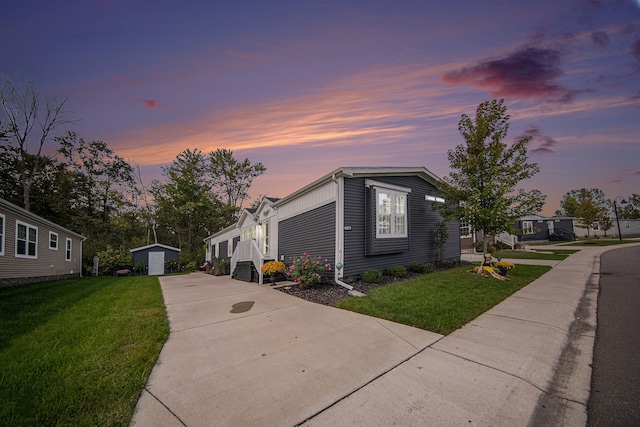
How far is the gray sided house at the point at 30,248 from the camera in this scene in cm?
1016

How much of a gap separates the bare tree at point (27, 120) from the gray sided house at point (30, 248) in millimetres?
11789

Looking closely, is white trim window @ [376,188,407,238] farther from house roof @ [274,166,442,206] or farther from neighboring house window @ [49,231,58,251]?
neighboring house window @ [49,231,58,251]

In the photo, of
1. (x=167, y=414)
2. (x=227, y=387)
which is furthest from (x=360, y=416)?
(x=167, y=414)

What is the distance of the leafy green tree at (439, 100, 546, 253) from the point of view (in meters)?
9.01

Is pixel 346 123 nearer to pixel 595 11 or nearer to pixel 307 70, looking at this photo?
pixel 307 70

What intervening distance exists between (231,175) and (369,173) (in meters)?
30.0

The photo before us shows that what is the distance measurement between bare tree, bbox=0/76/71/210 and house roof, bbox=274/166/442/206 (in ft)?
73.4

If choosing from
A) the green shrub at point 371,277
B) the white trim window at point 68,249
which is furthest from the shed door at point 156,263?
the green shrub at point 371,277

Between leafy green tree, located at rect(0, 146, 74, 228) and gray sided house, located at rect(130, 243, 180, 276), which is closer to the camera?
gray sided house, located at rect(130, 243, 180, 276)

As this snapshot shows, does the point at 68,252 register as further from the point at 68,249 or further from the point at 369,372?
the point at 369,372

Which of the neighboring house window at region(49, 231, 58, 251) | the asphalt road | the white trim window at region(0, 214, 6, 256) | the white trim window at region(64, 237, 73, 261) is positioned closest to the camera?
the asphalt road

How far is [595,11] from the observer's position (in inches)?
268

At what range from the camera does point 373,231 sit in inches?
349

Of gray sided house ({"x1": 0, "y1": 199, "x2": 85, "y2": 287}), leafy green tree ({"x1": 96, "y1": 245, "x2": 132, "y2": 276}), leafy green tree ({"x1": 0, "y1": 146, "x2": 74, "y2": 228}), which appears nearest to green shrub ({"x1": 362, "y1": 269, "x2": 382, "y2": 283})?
gray sided house ({"x1": 0, "y1": 199, "x2": 85, "y2": 287})
